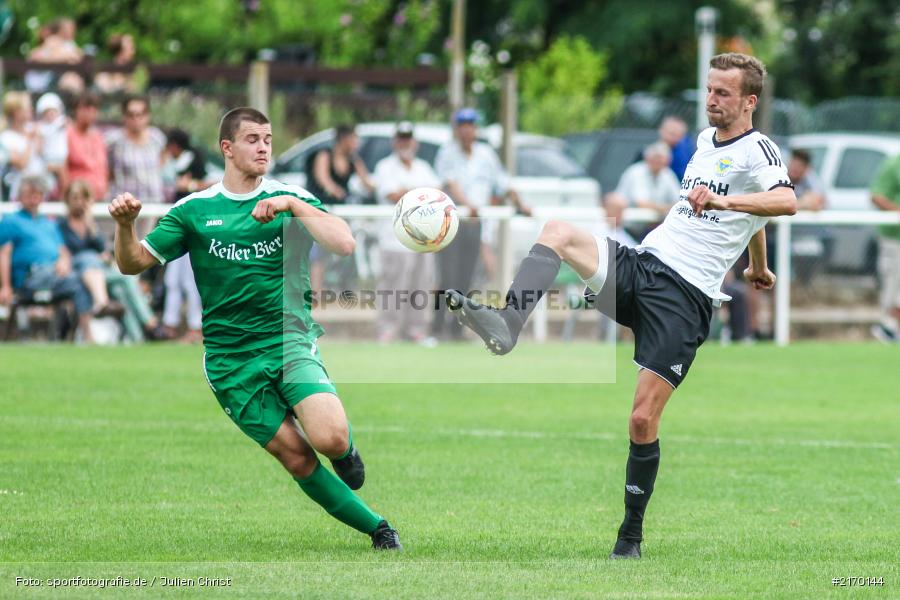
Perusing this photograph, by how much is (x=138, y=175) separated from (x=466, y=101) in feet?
15.8

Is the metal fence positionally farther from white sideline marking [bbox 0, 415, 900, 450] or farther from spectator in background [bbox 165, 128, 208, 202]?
white sideline marking [bbox 0, 415, 900, 450]

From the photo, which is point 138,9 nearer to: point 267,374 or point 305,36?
point 305,36

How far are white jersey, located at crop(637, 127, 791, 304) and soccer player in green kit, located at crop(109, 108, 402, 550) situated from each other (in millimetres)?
1577

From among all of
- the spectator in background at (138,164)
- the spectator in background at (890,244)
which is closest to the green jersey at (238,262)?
the spectator in background at (138,164)

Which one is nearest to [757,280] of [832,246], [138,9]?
[832,246]

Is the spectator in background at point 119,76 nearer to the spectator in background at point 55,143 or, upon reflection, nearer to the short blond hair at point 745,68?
the spectator in background at point 55,143

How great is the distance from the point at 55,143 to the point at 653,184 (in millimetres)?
6774

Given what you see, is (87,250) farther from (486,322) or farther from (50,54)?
(486,322)

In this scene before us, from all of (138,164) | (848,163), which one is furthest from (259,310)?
(848,163)

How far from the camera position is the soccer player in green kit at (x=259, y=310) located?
7078mm

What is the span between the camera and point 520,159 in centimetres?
2439

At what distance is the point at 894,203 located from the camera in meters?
18.5

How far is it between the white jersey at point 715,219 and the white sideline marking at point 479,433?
3982 millimetres

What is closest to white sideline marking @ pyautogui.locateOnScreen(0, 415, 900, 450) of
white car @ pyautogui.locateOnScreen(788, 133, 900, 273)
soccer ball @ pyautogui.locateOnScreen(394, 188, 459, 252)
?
soccer ball @ pyautogui.locateOnScreen(394, 188, 459, 252)
